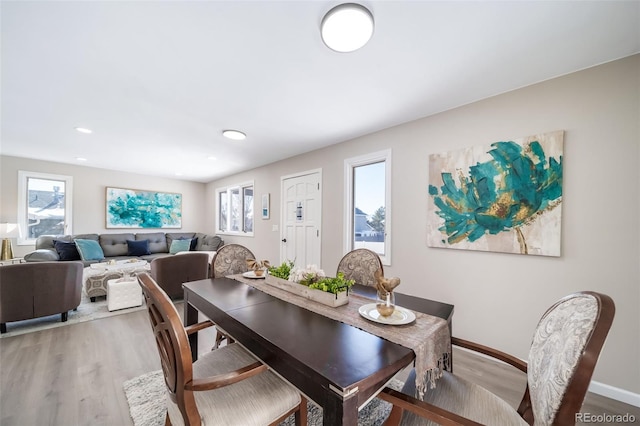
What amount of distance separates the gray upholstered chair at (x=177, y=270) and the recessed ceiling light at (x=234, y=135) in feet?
6.00

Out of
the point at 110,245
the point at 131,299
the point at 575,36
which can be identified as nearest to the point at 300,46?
the point at 575,36

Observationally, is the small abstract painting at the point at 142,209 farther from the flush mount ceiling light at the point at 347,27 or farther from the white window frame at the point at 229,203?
the flush mount ceiling light at the point at 347,27

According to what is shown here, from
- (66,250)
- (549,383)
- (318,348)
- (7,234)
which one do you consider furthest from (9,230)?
(549,383)

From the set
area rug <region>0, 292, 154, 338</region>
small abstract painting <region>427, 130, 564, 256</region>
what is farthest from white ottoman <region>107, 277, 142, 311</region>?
small abstract painting <region>427, 130, 564, 256</region>

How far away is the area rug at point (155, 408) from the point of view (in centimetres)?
153

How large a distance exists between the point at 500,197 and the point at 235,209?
524 centimetres

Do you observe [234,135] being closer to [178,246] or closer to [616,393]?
[178,246]

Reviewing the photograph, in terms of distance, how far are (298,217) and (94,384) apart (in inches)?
118

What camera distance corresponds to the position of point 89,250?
181 inches

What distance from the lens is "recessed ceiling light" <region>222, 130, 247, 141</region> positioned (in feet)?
10.5

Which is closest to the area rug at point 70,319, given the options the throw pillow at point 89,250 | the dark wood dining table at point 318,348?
the throw pillow at point 89,250

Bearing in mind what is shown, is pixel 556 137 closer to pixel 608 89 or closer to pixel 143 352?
pixel 608 89

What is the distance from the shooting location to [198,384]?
3.04ft

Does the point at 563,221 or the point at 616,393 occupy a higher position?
the point at 563,221
